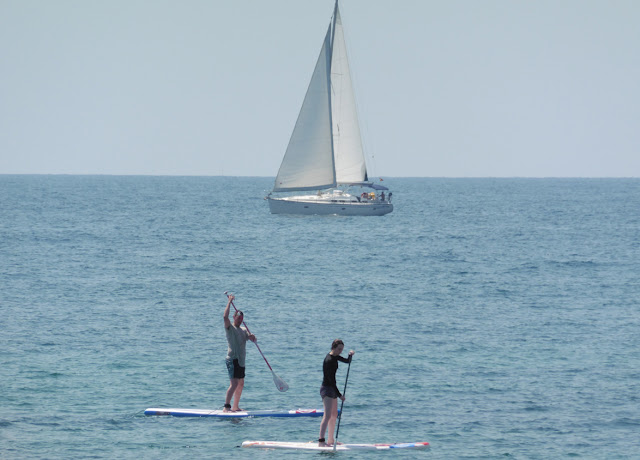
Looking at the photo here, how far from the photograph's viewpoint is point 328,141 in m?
88.9

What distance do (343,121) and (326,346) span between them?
200ft

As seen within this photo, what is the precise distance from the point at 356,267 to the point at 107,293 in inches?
688

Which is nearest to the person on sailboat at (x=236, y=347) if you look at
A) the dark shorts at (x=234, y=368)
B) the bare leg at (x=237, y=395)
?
the dark shorts at (x=234, y=368)

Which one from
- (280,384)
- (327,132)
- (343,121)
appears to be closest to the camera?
(280,384)

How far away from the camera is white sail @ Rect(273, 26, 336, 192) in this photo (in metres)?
87.8

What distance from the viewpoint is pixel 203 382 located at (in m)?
25.3

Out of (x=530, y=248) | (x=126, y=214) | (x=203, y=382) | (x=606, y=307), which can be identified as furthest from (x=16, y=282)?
(x=126, y=214)

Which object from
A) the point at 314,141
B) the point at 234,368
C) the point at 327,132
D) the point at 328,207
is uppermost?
the point at 327,132

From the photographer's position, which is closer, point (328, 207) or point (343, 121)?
point (343, 121)

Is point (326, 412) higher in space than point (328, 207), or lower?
lower

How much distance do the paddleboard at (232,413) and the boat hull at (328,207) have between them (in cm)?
6956

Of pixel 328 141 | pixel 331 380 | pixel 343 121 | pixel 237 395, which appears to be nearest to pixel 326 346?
pixel 237 395

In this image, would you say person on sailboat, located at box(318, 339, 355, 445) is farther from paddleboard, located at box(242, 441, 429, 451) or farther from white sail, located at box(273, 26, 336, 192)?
white sail, located at box(273, 26, 336, 192)

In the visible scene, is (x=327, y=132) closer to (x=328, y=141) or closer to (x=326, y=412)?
(x=328, y=141)
